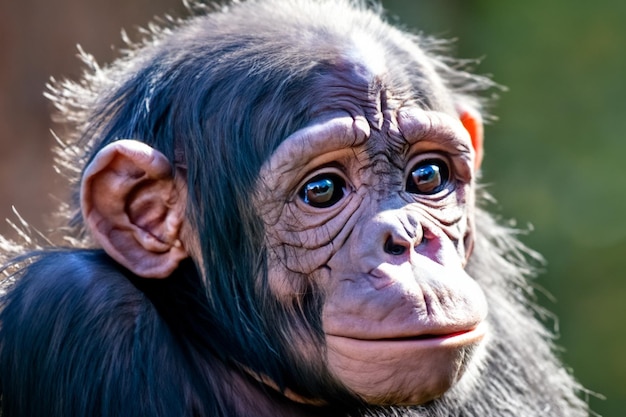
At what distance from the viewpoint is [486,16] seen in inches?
380

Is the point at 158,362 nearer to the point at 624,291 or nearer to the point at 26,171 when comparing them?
the point at 26,171

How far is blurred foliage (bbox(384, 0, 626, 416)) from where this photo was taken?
8.27 m

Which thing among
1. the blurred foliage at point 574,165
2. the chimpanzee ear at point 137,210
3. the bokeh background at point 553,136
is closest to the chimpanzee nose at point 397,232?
the chimpanzee ear at point 137,210

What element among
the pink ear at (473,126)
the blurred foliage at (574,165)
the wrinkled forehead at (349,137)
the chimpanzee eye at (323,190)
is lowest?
the blurred foliage at (574,165)

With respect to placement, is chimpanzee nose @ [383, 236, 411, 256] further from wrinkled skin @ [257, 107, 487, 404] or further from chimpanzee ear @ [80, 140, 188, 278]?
chimpanzee ear @ [80, 140, 188, 278]

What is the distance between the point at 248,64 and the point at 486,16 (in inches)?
246

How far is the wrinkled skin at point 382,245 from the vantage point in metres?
3.26

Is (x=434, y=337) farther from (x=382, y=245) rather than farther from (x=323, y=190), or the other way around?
(x=323, y=190)

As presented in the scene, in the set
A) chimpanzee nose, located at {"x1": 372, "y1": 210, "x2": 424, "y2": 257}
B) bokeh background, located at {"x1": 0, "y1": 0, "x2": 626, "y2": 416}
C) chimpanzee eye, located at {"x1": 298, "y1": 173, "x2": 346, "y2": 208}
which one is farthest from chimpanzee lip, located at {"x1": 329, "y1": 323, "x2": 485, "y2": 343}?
bokeh background, located at {"x1": 0, "y1": 0, "x2": 626, "y2": 416}

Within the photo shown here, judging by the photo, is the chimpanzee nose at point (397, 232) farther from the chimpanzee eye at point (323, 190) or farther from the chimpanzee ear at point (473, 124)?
the chimpanzee ear at point (473, 124)

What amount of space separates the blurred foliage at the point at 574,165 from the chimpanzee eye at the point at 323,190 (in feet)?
16.5

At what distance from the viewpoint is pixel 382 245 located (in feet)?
11.1

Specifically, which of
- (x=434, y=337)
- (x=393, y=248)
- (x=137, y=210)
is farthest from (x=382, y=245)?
(x=137, y=210)

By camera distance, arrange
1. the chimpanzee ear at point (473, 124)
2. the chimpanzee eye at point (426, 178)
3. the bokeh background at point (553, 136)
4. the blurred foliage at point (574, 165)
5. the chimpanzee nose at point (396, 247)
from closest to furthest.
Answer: the chimpanzee nose at point (396, 247), the chimpanzee eye at point (426, 178), the chimpanzee ear at point (473, 124), the bokeh background at point (553, 136), the blurred foliage at point (574, 165)
